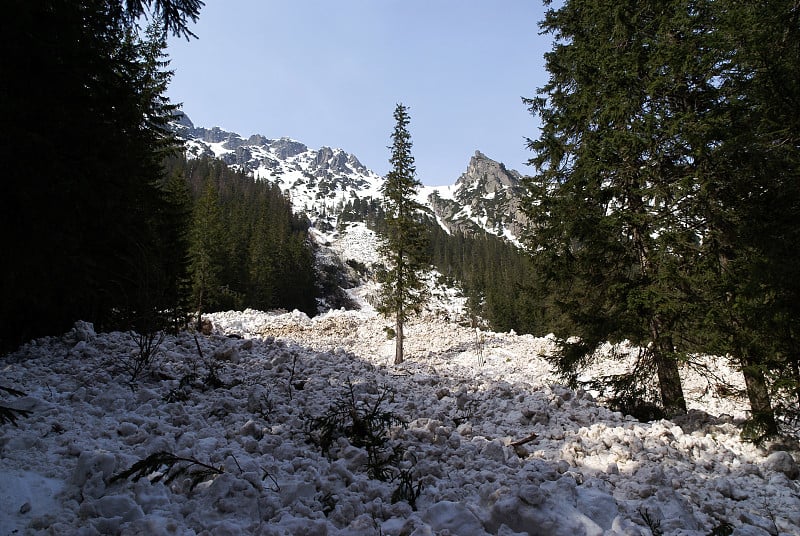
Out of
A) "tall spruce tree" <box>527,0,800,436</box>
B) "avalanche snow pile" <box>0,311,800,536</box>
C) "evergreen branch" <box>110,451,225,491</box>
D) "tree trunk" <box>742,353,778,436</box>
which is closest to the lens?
"avalanche snow pile" <box>0,311,800,536</box>

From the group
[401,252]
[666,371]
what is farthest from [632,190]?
[401,252]

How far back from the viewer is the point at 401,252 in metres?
21.0

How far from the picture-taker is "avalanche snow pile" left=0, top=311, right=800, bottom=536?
9.29 ft

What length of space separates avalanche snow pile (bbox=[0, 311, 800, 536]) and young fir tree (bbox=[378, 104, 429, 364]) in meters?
13.3

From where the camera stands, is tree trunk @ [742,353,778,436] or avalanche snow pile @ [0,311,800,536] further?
tree trunk @ [742,353,778,436]

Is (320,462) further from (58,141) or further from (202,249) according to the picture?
(202,249)

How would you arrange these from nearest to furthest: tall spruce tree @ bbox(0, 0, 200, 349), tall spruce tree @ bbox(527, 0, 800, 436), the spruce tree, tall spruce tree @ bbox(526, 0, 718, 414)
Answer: tall spruce tree @ bbox(0, 0, 200, 349), tall spruce tree @ bbox(527, 0, 800, 436), tall spruce tree @ bbox(526, 0, 718, 414), the spruce tree

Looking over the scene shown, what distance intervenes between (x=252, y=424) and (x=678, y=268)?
7.80 meters

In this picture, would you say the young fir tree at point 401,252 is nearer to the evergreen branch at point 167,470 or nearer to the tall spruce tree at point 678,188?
the tall spruce tree at point 678,188

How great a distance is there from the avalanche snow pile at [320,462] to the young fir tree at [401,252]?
43.7 ft

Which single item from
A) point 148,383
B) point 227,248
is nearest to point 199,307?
point 227,248

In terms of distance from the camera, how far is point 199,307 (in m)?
30.7

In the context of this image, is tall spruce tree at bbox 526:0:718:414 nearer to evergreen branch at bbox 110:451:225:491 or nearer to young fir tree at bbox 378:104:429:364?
evergreen branch at bbox 110:451:225:491

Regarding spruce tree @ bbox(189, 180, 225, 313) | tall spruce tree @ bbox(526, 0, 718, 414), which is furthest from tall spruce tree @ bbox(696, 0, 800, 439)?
spruce tree @ bbox(189, 180, 225, 313)
